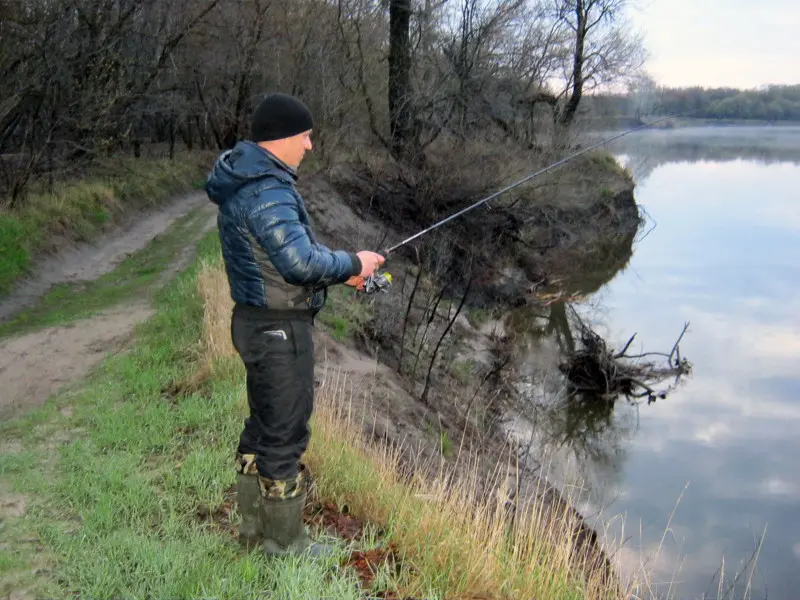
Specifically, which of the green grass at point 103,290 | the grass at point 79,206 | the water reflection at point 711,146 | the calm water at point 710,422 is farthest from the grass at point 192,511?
the water reflection at point 711,146

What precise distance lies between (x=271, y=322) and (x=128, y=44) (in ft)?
54.5

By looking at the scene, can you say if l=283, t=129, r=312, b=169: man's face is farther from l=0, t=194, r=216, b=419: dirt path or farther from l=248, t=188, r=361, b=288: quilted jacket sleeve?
l=0, t=194, r=216, b=419: dirt path

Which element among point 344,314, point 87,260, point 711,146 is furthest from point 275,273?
point 711,146

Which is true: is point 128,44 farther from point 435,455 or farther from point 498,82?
point 435,455

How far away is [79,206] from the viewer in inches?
570

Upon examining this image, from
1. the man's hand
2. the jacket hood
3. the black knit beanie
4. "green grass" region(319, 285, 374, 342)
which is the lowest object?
"green grass" region(319, 285, 374, 342)

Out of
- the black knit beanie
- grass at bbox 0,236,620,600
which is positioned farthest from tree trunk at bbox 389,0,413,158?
the black knit beanie

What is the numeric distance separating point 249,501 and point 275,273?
1.24 m

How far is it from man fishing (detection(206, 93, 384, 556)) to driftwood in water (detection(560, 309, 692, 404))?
1005 centimetres

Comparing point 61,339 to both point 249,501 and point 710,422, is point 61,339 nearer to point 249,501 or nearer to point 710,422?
point 249,501

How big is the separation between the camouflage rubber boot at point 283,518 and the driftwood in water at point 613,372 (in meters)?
9.87

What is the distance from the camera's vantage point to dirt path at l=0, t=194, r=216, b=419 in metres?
6.77

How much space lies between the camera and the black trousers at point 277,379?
3.29 metres

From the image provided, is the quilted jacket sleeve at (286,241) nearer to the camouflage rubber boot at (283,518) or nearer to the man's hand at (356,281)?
the man's hand at (356,281)
